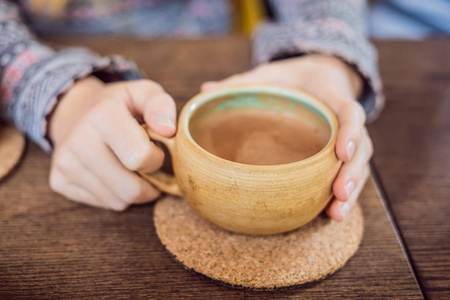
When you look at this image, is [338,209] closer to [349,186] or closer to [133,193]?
[349,186]

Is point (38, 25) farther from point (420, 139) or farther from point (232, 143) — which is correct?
point (420, 139)

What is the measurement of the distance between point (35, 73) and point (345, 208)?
1.84ft

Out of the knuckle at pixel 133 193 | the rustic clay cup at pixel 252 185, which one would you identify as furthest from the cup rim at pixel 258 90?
the knuckle at pixel 133 193

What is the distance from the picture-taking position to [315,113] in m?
0.49

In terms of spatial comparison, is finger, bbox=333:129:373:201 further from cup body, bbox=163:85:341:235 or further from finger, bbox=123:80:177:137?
finger, bbox=123:80:177:137

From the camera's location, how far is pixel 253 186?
39 cm

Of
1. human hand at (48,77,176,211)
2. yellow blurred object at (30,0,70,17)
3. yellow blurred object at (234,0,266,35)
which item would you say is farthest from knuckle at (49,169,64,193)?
yellow blurred object at (234,0,266,35)

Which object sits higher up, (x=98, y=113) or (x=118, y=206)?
(x=98, y=113)

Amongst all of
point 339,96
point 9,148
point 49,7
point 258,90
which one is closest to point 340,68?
point 339,96

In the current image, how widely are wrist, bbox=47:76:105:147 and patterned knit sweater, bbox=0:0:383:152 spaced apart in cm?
1

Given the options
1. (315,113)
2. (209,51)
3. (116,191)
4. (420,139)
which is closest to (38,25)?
(209,51)

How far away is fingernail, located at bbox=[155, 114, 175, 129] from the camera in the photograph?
0.45 meters

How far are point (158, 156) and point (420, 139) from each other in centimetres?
48

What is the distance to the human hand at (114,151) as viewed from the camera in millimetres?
473
